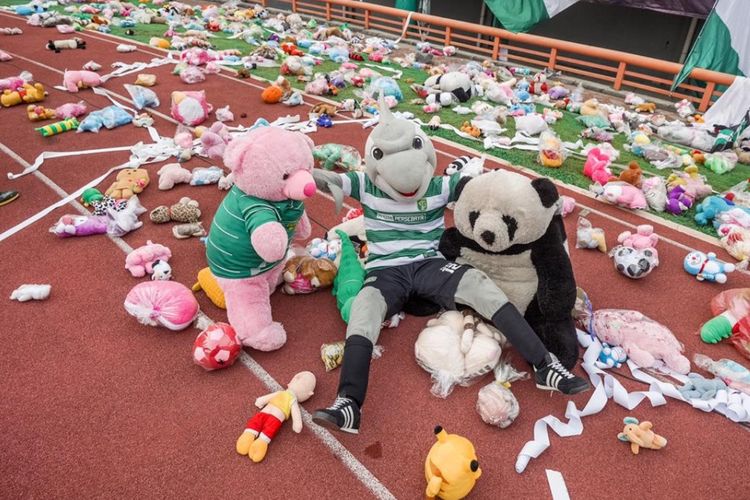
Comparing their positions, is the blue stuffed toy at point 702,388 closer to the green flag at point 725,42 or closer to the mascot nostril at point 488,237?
the mascot nostril at point 488,237

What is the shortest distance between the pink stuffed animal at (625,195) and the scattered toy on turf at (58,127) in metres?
6.65

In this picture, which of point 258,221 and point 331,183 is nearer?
point 258,221

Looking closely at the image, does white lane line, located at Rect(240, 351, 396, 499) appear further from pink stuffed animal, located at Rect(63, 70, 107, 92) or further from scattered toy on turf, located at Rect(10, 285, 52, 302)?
pink stuffed animal, located at Rect(63, 70, 107, 92)

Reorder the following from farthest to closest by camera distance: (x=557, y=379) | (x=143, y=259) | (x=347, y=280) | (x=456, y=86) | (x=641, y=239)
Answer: (x=456, y=86)
(x=641, y=239)
(x=143, y=259)
(x=347, y=280)
(x=557, y=379)

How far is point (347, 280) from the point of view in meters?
3.34

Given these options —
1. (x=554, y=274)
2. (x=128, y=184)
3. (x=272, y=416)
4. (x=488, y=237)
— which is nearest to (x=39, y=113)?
(x=128, y=184)

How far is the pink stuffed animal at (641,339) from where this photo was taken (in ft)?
10.1

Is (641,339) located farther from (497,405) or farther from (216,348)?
(216,348)

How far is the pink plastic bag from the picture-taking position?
3.20 m

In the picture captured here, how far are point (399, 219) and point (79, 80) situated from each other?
6.95 meters

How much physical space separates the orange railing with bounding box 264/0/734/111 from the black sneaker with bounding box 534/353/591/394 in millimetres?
7375

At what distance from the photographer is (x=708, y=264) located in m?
3.96

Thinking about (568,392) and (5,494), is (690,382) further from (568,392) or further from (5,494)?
(5,494)

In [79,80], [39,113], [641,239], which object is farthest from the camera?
[79,80]
